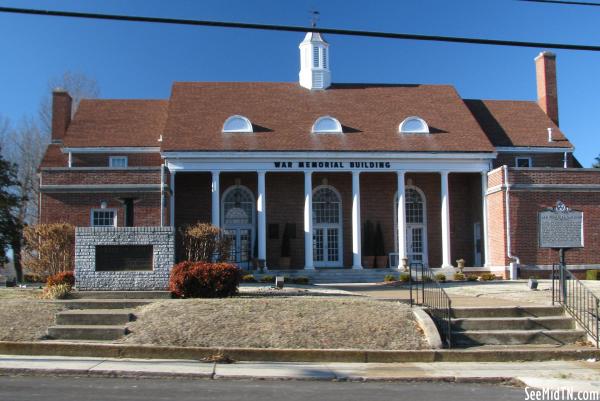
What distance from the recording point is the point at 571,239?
18312 mm

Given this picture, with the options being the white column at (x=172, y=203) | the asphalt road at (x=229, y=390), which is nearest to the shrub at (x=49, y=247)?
the asphalt road at (x=229, y=390)

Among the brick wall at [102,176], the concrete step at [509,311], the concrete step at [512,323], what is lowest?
the concrete step at [512,323]

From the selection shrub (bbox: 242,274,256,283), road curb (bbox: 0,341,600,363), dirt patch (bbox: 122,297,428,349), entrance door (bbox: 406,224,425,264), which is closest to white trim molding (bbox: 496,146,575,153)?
entrance door (bbox: 406,224,425,264)

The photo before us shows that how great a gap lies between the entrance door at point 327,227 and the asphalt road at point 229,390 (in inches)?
933

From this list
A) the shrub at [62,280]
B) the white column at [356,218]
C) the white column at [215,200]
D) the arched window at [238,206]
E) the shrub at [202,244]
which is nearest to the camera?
the shrub at [62,280]

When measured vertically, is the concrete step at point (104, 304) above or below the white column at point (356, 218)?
below

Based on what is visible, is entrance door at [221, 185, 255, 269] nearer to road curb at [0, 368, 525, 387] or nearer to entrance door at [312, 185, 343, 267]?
entrance door at [312, 185, 343, 267]

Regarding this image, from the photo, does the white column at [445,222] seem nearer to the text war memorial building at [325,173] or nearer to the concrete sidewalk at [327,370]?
the text war memorial building at [325,173]

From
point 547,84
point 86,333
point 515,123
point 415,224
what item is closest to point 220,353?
point 86,333

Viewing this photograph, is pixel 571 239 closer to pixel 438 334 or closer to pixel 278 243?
pixel 438 334

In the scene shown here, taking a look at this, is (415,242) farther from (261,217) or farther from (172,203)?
(172,203)

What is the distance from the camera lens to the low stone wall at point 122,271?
16922 mm

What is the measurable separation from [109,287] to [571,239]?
40.5ft

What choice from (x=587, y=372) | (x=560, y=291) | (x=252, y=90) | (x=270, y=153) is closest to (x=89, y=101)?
(x=252, y=90)
